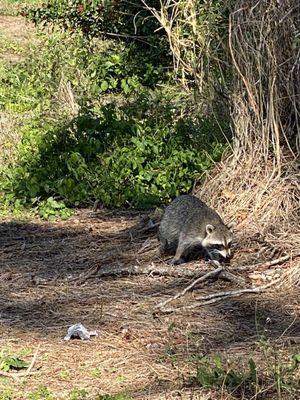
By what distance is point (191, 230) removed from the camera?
27.2ft

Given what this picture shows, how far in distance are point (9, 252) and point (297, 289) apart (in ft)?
8.96

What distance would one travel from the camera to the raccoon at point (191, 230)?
8070mm

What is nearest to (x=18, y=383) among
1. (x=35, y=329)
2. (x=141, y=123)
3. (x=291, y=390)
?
(x=35, y=329)

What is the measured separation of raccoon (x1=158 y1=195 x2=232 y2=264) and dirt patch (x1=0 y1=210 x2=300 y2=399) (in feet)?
0.68

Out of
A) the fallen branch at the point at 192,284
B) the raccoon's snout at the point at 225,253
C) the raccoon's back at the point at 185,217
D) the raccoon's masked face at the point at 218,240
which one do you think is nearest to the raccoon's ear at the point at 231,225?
the raccoon's back at the point at 185,217

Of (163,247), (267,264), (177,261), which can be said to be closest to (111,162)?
(163,247)

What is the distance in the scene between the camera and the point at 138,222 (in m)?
9.38

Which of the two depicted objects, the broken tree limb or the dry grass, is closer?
the broken tree limb

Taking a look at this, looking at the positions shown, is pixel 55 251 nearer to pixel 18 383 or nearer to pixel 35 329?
pixel 35 329

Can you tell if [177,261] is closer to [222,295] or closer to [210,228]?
[210,228]

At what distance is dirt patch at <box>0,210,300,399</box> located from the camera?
236 inches

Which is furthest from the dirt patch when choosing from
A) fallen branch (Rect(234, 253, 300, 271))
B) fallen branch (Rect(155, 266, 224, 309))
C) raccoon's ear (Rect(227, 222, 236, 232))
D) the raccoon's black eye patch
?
raccoon's ear (Rect(227, 222, 236, 232))

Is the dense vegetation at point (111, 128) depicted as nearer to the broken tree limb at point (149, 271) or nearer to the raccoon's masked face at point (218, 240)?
the raccoon's masked face at point (218, 240)

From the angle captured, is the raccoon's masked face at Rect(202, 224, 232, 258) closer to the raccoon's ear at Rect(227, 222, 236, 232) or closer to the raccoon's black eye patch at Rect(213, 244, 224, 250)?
the raccoon's black eye patch at Rect(213, 244, 224, 250)
